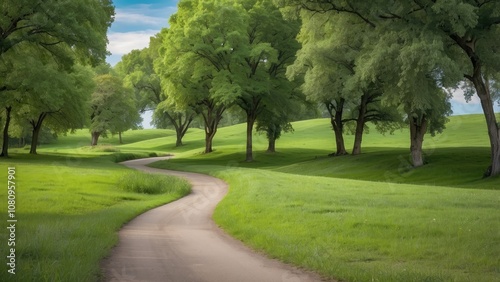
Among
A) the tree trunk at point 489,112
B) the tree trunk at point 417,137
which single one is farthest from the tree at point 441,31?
the tree trunk at point 417,137

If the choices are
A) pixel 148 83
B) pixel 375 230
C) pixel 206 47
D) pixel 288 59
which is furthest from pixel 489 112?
pixel 148 83

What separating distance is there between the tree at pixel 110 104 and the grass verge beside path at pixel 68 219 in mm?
59243

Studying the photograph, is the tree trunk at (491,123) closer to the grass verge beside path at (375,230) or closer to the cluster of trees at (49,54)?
the grass verge beside path at (375,230)

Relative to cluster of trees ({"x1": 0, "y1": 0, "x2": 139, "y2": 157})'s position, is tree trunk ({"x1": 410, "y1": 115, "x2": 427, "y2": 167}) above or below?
below

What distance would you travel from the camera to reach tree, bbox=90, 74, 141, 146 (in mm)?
85500

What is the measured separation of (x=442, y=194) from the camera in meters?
20.2

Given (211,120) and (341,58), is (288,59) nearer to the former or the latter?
(341,58)

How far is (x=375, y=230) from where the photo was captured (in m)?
12.8

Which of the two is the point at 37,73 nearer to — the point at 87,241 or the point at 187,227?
the point at 187,227

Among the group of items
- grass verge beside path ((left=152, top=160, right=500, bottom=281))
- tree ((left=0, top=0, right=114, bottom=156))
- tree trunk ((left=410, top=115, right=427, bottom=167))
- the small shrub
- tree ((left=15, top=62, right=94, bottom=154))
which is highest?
tree ((left=0, top=0, right=114, bottom=156))

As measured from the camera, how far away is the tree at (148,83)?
85.8m

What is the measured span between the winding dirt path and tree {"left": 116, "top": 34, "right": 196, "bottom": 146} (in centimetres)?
6629

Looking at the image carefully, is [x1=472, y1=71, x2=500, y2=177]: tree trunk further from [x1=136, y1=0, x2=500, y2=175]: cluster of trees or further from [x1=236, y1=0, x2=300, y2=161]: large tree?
[x1=236, y1=0, x2=300, y2=161]: large tree

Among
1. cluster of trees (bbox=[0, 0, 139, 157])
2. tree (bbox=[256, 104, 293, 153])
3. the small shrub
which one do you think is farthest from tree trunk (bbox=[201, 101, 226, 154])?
the small shrub
